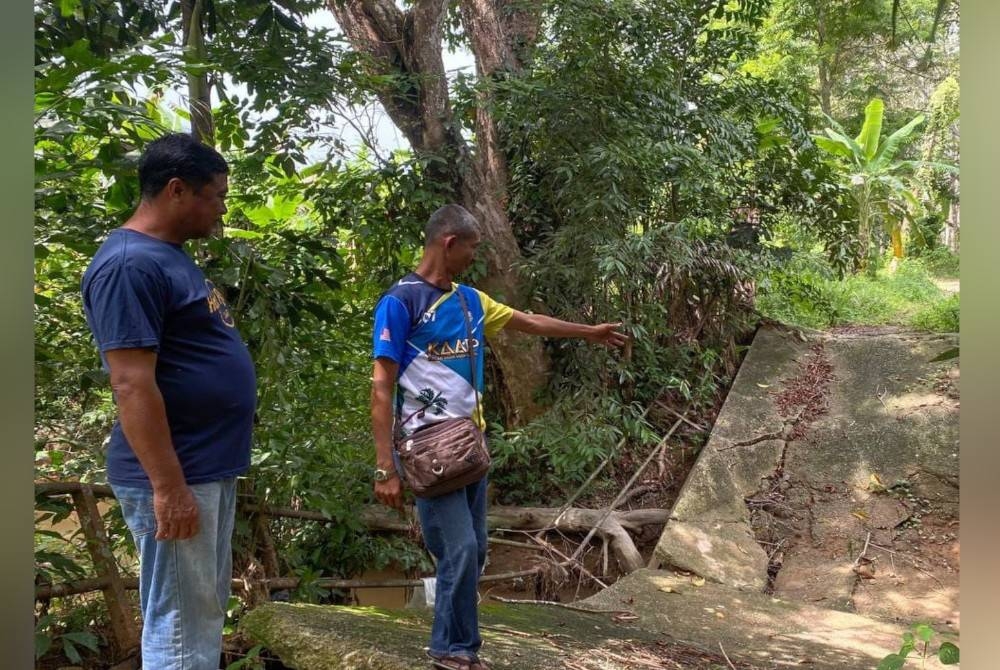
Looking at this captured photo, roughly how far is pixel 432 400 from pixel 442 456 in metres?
0.24

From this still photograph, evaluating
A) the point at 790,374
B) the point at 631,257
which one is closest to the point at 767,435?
the point at 790,374

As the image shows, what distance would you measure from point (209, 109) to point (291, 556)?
2.62 metres

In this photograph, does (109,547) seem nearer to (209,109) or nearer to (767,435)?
(209,109)

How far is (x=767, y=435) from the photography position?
8.49m

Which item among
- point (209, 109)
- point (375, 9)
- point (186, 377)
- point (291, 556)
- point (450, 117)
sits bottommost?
point (291, 556)

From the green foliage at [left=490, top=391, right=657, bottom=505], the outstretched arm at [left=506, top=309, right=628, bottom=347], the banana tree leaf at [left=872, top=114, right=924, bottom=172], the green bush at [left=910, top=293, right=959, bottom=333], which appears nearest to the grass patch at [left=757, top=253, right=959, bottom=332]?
the green bush at [left=910, top=293, right=959, bottom=333]

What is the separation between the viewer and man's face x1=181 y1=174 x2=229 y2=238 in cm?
248

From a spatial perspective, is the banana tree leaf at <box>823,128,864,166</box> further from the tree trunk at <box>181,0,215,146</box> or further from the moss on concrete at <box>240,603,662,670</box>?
the tree trunk at <box>181,0,215,146</box>

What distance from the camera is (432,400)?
324 centimetres

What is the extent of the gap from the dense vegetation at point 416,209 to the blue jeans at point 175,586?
1.48 meters

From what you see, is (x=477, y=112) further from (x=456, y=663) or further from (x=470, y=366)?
(x=456, y=663)

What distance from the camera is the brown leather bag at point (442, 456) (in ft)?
10.2

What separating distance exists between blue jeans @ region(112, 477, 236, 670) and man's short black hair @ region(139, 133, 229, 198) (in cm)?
83
